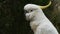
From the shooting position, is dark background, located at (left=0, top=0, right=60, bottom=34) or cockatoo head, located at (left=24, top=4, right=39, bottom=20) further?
dark background, located at (left=0, top=0, right=60, bottom=34)

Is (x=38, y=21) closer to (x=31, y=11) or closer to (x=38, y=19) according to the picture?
(x=38, y=19)

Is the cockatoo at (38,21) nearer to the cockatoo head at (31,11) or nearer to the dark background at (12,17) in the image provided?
the cockatoo head at (31,11)

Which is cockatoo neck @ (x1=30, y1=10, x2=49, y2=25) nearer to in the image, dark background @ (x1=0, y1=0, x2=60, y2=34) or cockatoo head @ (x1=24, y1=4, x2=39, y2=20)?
cockatoo head @ (x1=24, y1=4, x2=39, y2=20)

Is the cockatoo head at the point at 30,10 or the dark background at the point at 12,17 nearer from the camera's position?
the cockatoo head at the point at 30,10

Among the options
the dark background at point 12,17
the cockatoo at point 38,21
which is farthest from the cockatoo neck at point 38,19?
the dark background at point 12,17

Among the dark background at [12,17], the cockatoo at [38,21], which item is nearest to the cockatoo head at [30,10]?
the cockatoo at [38,21]

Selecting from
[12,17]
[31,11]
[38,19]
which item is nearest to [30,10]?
[31,11]

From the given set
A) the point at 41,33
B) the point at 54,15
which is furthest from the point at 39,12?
the point at 54,15

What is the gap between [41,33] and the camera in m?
1.93

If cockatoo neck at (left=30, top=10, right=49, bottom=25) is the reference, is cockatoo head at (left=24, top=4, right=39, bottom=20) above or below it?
above

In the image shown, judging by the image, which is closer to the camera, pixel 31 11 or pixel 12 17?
pixel 31 11

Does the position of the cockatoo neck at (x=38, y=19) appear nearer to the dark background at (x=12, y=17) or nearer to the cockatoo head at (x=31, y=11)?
the cockatoo head at (x=31, y=11)

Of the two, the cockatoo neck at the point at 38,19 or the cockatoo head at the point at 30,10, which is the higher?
the cockatoo head at the point at 30,10

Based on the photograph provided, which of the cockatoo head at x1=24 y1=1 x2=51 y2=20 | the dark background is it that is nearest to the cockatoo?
the cockatoo head at x1=24 y1=1 x2=51 y2=20
